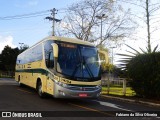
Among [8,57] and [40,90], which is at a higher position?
[8,57]

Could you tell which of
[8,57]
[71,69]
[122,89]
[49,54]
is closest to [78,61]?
[71,69]

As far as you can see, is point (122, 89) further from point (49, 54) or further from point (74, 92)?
point (74, 92)

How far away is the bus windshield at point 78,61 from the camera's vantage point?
1518 centimetres

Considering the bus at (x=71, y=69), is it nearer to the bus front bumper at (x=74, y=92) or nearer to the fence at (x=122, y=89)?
the bus front bumper at (x=74, y=92)

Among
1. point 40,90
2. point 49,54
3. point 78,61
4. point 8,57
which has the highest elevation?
point 8,57

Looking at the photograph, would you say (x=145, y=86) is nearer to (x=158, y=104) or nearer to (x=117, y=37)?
(x=158, y=104)

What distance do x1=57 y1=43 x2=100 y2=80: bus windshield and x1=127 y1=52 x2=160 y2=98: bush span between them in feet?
12.9

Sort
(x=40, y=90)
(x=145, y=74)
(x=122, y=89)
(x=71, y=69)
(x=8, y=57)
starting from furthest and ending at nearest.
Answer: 1. (x=8, y=57)
2. (x=122, y=89)
3. (x=145, y=74)
4. (x=40, y=90)
5. (x=71, y=69)

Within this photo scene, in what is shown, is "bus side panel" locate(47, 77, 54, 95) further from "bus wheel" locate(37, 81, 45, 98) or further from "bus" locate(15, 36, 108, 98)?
"bus wheel" locate(37, 81, 45, 98)

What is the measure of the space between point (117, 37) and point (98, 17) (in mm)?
3036

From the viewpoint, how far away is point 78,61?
50.5 feet

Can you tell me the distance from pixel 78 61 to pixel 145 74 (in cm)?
533

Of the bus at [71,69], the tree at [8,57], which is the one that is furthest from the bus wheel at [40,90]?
the tree at [8,57]

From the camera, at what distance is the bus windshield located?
598 inches
